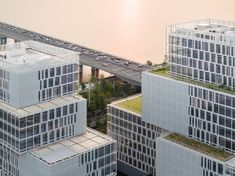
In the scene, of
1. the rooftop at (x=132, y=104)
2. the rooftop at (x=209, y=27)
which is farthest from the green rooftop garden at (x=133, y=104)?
the rooftop at (x=209, y=27)

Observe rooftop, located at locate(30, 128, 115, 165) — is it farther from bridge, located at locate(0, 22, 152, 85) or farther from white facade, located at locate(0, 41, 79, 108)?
bridge, located at locate(0, 22, 152, 85)

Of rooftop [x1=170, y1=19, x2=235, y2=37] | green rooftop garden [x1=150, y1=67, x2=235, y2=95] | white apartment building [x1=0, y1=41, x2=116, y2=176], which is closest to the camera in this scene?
white apartment building [x1=0, y1=41, x2=116, y2=176]

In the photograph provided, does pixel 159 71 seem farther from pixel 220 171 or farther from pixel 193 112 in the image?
pixel 220 171

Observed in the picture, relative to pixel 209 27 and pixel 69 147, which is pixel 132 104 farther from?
pixel 69 147

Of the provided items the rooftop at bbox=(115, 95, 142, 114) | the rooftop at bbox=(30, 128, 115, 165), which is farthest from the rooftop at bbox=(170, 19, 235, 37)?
the rooftop at bbox=(30, 128, 115, 165)

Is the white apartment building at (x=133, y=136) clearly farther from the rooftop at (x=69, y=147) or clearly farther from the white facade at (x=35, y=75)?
the white facade at (x=35, y=75)

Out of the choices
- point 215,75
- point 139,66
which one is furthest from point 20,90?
point 139,66
